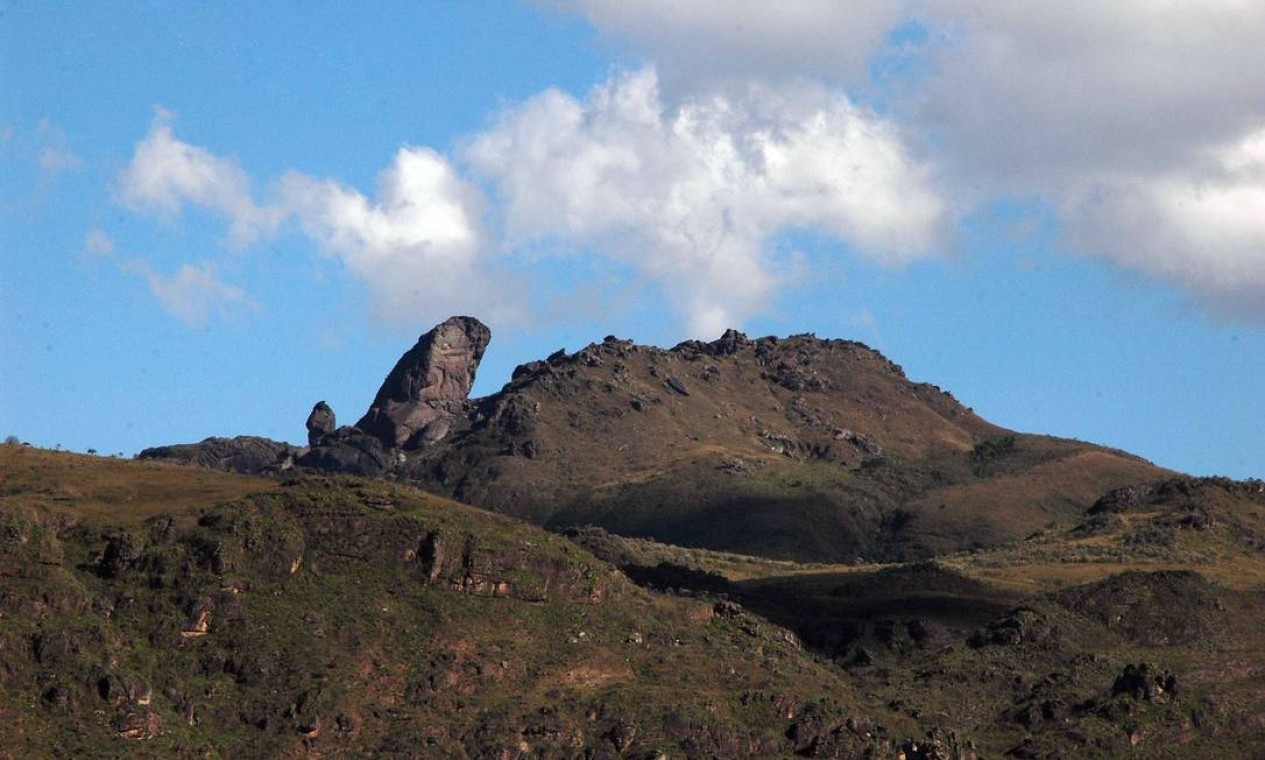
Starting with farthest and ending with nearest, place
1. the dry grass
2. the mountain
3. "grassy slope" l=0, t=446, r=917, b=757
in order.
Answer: the dry grass < the mountain < "grassy slope" l=0, t=446, r=917, b=757

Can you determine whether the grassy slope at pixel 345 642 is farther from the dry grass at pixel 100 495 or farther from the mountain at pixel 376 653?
the dry grass at pixel 100 495

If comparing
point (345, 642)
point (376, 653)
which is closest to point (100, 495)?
point (345, 642)

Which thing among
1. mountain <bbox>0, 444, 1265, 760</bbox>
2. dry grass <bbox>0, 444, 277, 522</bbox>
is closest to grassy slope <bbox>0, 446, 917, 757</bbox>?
mountain <bbox>0, 444, 1265, 760</bbox>

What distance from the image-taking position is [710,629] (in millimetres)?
195500

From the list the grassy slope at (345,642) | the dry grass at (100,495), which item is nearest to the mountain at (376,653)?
the grassy slope at (345,642)

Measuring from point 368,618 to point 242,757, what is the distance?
23748mm

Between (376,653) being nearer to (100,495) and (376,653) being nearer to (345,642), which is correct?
(345,642)

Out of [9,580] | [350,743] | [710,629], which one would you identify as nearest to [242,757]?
[350,743]

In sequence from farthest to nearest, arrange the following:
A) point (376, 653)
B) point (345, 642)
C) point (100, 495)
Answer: point (100, 495), point (345, 642), point (376, 653)

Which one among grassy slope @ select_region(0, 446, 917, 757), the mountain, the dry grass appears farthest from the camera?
the dry grass

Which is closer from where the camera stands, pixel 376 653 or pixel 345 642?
pixel 376 653

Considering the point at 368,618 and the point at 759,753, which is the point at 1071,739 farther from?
the point at 368,618

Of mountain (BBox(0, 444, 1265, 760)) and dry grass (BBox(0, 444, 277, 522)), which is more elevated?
dry grass (BBox(0, 444, 277, 522))

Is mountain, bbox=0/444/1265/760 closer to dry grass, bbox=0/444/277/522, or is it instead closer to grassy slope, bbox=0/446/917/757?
grassy slope, bbox=0/446/917/757
